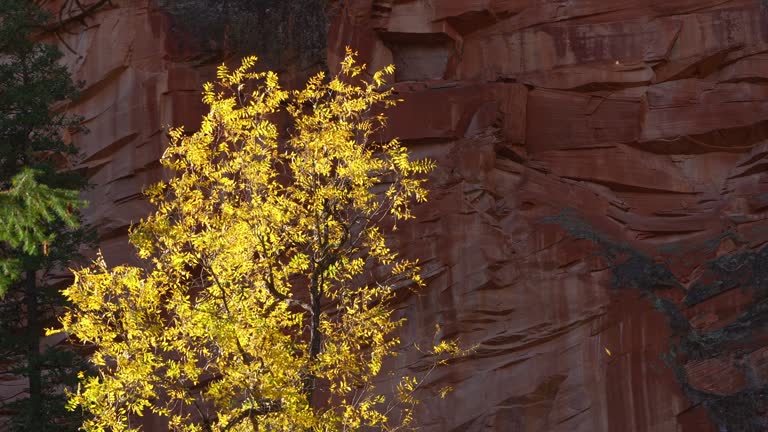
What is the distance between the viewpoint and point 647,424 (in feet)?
70.5

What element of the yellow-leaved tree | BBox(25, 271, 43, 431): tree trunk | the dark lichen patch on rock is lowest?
BBox(25, 271, 43, 431): tree trunk

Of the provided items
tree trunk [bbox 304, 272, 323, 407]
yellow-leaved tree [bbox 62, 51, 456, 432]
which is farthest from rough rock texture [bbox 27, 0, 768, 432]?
tree trunk [bbox 304, 272, 323, 407]

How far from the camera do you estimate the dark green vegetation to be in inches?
826

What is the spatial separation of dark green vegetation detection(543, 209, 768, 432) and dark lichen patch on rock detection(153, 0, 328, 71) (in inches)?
310

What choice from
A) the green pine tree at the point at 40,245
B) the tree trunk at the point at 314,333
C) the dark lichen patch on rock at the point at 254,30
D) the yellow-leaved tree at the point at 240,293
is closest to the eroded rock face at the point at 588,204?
the dark lichen patch on rock at the point at 254,30

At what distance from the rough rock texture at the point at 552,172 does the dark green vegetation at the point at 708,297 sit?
4cm

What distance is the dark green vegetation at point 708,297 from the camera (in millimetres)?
20969

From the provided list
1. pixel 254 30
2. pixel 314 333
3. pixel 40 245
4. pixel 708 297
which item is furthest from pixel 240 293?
pixel 254 30

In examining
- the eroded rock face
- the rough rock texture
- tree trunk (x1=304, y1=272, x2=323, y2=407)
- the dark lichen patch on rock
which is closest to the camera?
tree trunk (x1=304, y1=272, x2=323, y2=407)

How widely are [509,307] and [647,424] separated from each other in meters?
3.98

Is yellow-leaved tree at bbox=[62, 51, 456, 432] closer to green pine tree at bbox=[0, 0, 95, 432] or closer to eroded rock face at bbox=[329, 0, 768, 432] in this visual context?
green pine tree at bbox=[0, 0, 95, 432]

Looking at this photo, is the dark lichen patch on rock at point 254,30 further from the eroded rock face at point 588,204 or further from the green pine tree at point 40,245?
the green pine tree at point 40,245

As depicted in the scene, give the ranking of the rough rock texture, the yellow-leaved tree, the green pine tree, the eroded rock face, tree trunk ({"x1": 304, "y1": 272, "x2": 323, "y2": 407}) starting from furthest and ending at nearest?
the rough rock texture
the eroded rock face
the green pine tree
tree trunk ({"x1": 304, "y1": 272, "x2": 323, "y2": 407})
the yellow-leaved tree

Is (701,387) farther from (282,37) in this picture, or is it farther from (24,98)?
(24,98)
